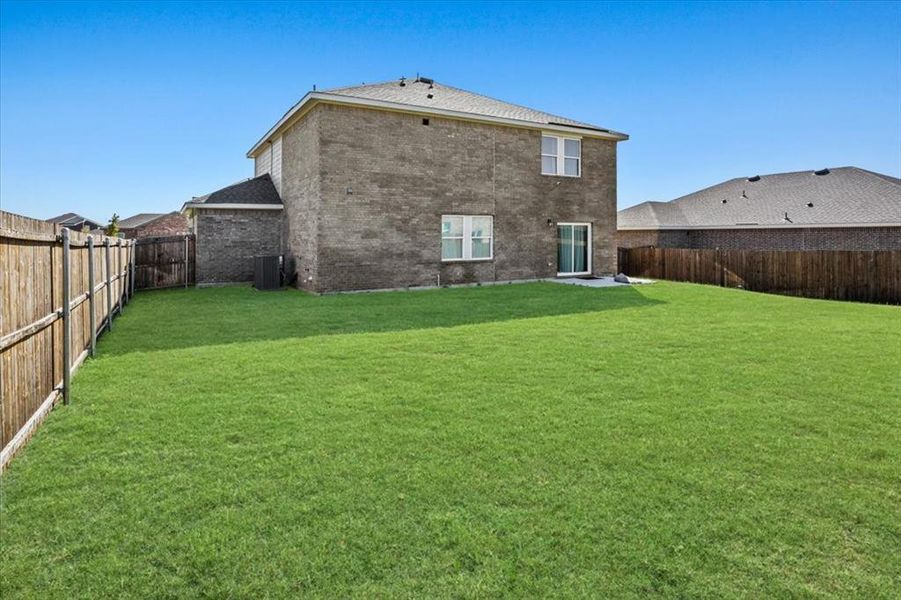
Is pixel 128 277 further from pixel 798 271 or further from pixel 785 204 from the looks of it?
pixel 785 204

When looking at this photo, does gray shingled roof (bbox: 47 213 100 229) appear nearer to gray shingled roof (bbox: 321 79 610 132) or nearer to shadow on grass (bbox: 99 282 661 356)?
gray shingled roof (bbox: 321 79 610 132)

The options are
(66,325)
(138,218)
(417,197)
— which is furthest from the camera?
(138,218)

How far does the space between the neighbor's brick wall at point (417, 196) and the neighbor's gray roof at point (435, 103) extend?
0.38 meters

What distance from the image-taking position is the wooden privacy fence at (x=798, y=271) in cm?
1700

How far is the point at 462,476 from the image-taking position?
363cm

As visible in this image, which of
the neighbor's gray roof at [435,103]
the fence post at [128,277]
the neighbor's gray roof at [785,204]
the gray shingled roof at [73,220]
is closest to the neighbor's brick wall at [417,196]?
the neighbor's gray roof at [435,103]

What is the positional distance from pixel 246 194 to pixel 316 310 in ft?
29.9

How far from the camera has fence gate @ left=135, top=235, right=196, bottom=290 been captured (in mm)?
17781

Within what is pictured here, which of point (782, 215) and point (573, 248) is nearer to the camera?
point (573, 248)

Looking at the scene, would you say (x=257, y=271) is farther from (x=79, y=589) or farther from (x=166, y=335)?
(x=79, y=589)

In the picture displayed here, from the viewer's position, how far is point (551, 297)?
47.5 feet

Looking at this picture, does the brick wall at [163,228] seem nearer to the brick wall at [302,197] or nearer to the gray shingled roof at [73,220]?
the gray shingled roof at [73,220]

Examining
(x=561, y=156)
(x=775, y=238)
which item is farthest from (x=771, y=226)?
(x=561, y=156)

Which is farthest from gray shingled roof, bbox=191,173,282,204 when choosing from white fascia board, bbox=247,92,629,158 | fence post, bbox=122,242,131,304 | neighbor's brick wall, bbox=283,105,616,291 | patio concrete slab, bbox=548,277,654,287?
patio concrete slab, bbox=548,277,654,287
